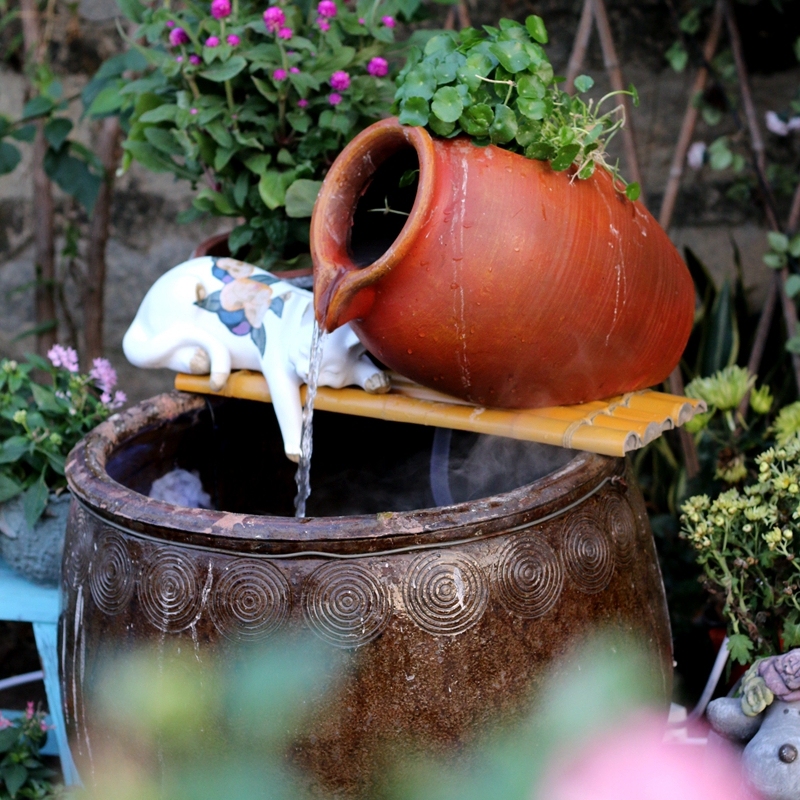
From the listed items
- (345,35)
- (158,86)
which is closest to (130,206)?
(158,86)

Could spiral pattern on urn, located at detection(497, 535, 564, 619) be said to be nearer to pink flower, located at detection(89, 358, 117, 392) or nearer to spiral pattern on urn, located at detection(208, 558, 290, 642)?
spiral pattern on urn, located at detection(208, 558, 290, 642)

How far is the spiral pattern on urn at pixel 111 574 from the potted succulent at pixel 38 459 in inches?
21.8

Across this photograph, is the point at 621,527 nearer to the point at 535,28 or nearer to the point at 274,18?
the point at 535,28

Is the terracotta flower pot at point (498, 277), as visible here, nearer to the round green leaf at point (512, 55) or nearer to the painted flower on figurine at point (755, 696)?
the round green leaf at point (512, 55)

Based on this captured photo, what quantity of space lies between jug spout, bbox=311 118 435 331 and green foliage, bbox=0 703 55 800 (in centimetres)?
99

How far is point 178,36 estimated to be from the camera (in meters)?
1.83

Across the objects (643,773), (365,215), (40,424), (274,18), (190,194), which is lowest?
(643,773)

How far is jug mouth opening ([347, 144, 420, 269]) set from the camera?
56.7 inches

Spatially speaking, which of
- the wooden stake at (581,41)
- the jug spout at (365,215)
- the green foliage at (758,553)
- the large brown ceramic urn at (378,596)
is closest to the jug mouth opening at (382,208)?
the jug spout at (365,215)

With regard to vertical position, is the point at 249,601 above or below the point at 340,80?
below

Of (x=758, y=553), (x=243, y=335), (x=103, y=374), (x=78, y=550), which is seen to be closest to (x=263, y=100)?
(x=243, y=335)

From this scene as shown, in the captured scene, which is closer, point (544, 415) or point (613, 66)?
point (544, 415)

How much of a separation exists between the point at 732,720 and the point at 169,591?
0.82m

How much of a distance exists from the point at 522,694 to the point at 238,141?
122 cm
